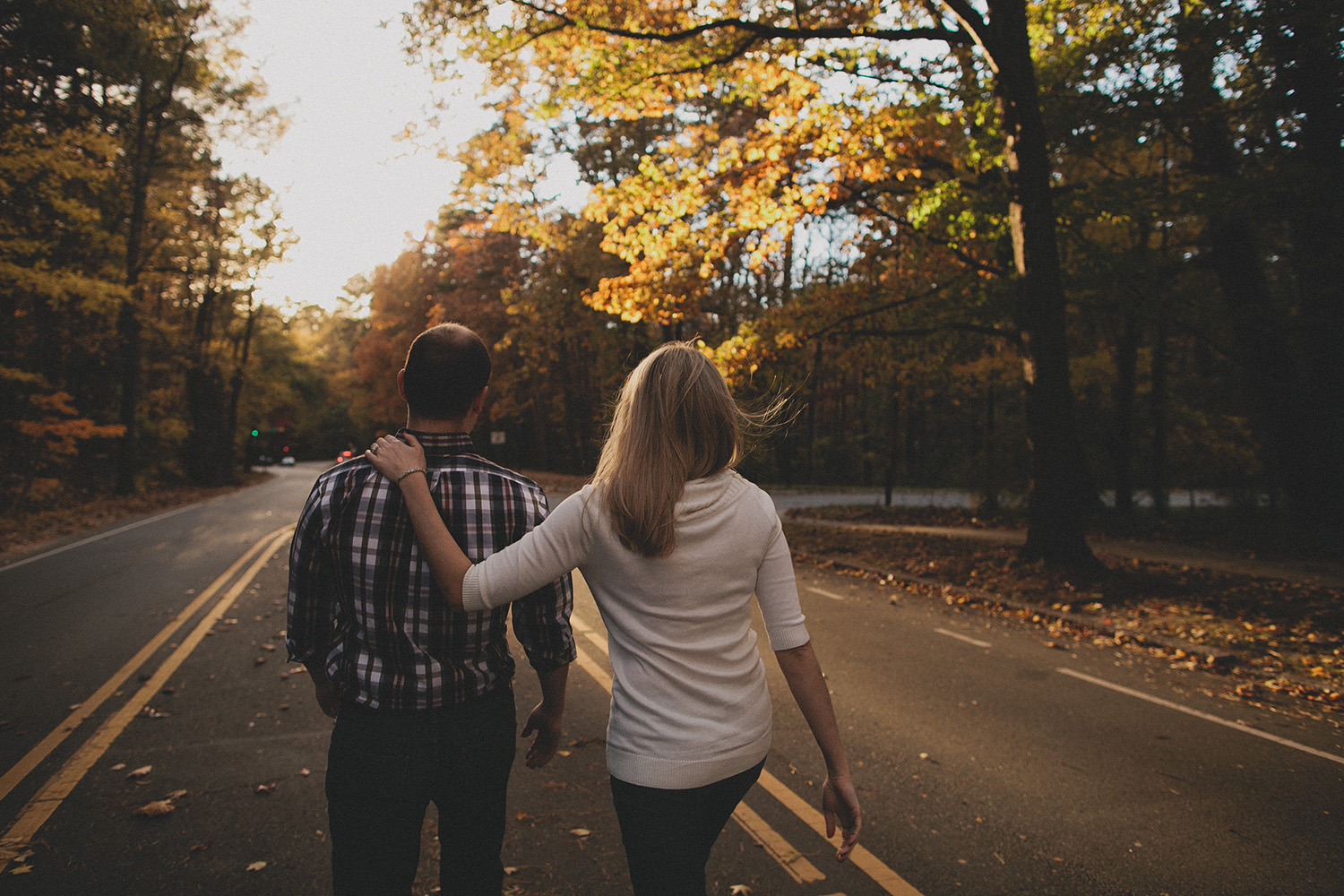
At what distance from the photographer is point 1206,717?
5.81 metres

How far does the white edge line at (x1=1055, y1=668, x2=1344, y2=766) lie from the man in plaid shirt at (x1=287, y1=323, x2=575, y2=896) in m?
5.70

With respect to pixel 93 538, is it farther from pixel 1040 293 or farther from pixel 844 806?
pixel 844 806

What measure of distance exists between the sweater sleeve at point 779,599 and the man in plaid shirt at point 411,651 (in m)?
0.69

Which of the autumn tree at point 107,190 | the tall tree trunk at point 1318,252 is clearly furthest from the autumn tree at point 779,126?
the autumn tree at point 107,190

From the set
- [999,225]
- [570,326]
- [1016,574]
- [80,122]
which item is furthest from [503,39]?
[570,326]

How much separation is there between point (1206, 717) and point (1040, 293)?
657 centimetres

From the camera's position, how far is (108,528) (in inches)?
695

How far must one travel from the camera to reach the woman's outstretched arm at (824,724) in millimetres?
1938

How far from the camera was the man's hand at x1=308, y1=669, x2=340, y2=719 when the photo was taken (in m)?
2.19

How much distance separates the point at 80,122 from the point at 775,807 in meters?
25.0

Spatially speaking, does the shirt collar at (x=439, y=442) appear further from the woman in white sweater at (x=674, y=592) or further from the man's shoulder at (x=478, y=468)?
the woman in white sweater at (x=674, y=592)

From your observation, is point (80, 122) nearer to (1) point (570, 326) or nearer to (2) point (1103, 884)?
(1) point (570, 326)

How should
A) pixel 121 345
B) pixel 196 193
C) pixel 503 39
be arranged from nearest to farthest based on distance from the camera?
pixel 503 39 < pixel 121 345 < pixel 196 193

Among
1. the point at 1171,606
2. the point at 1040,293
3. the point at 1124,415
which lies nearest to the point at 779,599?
the point at 1171,606
